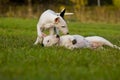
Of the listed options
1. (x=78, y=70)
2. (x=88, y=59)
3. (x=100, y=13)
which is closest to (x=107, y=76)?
(x=78, y=70)

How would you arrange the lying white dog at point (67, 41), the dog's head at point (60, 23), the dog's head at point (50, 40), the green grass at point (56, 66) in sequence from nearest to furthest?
1. the green grass at point (56, 66)
2. the lying white dog at point (67, 41)
3. the dog's head at point (50, 40)
4. the dog's head at point (60, 23)

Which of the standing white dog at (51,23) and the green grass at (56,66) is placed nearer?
the green grass at (56,66)

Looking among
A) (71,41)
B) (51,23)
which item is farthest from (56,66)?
(51,23)

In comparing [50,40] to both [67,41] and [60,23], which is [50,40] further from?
[60,23]

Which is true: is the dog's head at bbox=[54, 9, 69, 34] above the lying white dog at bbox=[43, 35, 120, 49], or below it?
above

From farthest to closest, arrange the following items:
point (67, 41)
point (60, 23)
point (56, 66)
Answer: point (60, 23), point (67, 41), point (56, 66)

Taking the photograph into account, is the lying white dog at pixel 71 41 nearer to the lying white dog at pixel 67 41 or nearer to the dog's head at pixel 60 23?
the lying white dog at pixel 67 41

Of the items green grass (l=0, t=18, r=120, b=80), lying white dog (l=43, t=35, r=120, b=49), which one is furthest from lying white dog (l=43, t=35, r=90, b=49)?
green grass (l=0, t=18, r=120, b=80)

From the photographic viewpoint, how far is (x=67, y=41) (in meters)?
11.4

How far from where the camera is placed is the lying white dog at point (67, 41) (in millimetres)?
11312

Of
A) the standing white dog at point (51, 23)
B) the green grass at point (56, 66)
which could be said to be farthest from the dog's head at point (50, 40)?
the green grass at point (56, 66)

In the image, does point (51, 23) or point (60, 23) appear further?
point (51, 23)

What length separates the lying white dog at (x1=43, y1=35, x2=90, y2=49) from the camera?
11312mm

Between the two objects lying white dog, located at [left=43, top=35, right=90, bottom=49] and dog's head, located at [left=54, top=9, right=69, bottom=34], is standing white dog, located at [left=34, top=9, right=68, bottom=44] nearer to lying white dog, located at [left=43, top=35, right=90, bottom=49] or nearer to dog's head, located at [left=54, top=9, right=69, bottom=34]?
dog's head, located at [left=54, top=9, right=69, bottom=34]
